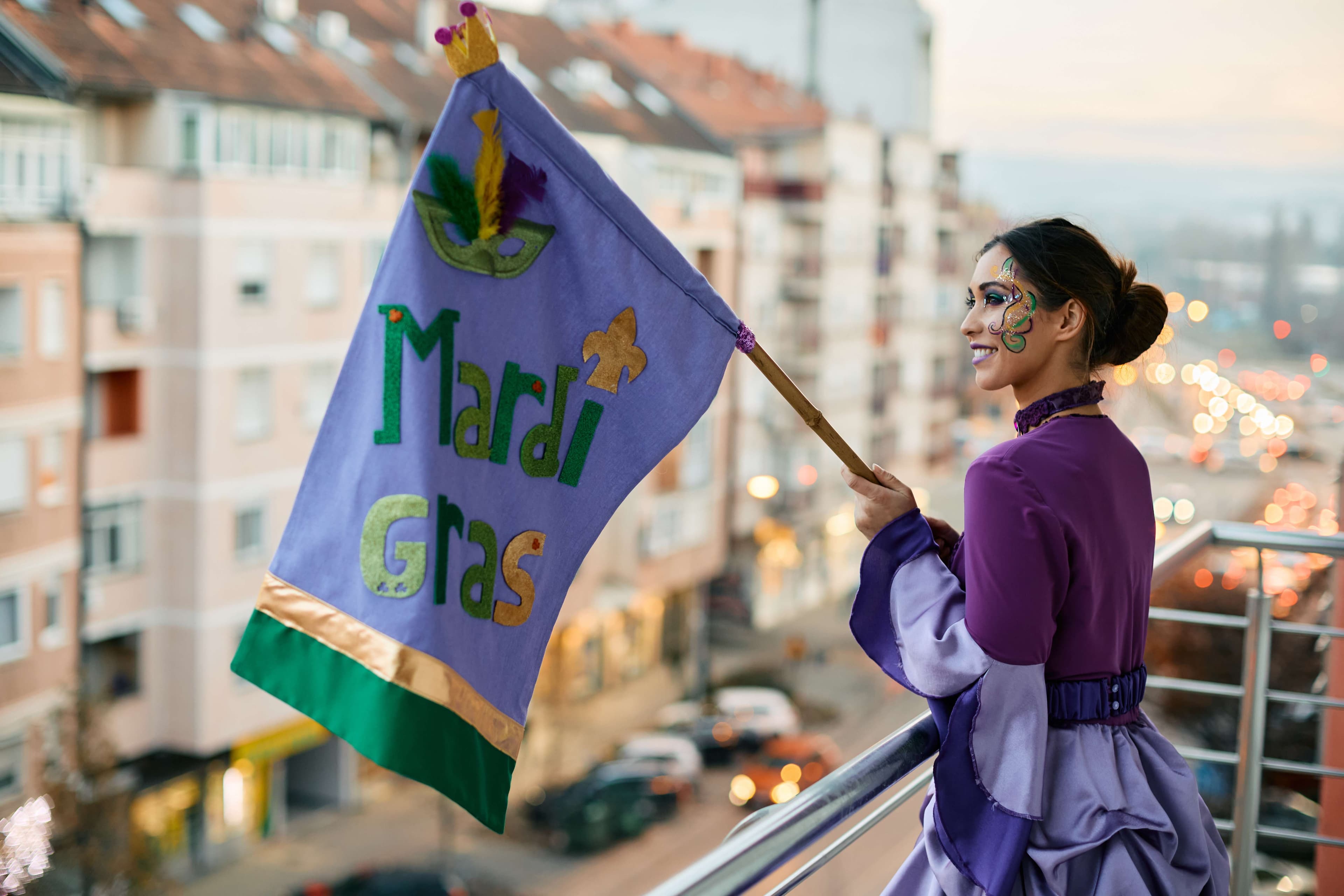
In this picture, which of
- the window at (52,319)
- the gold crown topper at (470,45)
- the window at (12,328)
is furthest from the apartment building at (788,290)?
the gold crown topper at (470,45)

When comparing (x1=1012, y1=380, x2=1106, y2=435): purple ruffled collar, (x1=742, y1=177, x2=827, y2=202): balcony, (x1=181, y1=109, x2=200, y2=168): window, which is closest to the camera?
(x1=1012, y1=380, x2=1106, y2=435): purple ruffled collar

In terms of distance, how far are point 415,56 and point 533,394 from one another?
Result: 1197 cm

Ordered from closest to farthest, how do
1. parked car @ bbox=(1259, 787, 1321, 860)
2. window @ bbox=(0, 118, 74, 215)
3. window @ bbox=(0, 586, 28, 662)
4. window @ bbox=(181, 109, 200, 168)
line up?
parked car @ bbox=(1259, 787, 1321, 860)
window @ bbox=(0, 118, 74, 215)
window @ bbox=(0, 586, 28, 662)
window @ bbox=(181, 109, 200, 168)

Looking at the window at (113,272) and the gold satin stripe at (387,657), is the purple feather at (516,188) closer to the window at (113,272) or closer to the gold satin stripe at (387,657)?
the gold satin stripe at (387,657)

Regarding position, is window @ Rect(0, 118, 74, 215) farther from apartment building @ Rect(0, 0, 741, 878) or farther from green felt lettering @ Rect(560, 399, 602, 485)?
Answer: green felt lettering @ Rect(560, 399, 602, 485)

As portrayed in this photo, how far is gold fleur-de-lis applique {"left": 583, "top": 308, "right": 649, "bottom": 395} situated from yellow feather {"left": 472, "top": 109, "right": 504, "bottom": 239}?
12 centimetres

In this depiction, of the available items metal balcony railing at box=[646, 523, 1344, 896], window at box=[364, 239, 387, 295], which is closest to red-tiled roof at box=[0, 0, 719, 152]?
window at box=[364, 239, 387, 295]

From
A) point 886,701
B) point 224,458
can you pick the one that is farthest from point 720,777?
point 224,458

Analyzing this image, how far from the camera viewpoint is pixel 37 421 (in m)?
9.27

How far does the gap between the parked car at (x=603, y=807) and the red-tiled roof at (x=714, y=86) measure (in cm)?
750

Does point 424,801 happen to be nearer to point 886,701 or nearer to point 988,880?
point 886,701

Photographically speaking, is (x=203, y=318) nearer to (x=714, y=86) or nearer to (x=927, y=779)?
(x=714, y=86)

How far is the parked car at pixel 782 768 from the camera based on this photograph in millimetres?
13406

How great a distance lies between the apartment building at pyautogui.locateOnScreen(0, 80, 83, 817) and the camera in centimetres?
885
